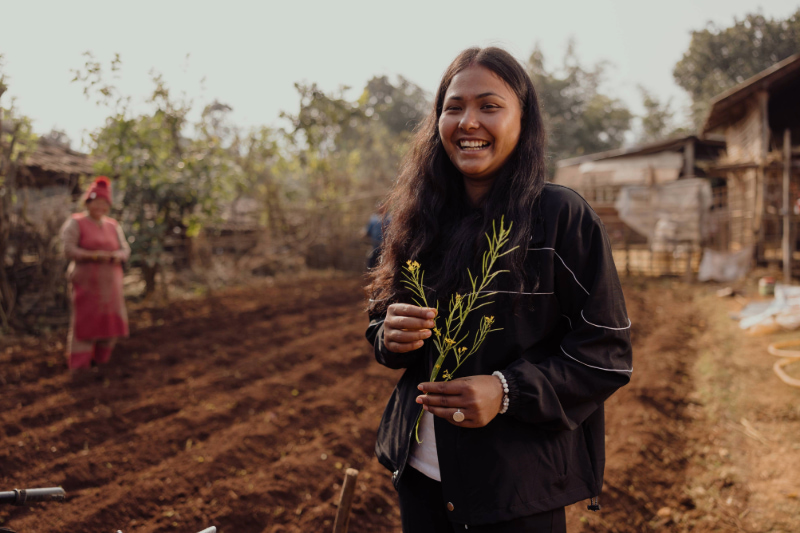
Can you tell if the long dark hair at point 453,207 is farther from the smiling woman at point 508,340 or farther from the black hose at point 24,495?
the black hose at point 24,495

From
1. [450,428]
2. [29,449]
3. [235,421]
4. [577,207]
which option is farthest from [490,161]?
[29,449]

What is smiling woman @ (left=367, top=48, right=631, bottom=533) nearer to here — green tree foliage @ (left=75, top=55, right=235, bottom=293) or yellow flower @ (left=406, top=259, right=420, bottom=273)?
yellow flower @ (left=406, top=259, right=420, bottom=273)

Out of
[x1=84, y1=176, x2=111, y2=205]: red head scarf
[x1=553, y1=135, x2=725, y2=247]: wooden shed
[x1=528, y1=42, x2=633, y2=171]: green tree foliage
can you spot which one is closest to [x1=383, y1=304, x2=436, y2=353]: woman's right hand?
[x1=84, y1=176, x2=111, y2=205]: red head scarf

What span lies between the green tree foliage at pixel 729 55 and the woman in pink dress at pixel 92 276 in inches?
711

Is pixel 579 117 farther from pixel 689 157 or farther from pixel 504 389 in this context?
pixel 504 389

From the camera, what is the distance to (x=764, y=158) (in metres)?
9.73

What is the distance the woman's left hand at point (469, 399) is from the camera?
115cm

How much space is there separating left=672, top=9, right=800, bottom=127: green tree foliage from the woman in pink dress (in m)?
18.0

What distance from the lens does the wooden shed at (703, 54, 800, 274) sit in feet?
31.1

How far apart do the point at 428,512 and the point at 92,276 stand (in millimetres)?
4814

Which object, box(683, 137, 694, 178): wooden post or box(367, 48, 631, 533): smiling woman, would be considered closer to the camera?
box(367, 48, 631, 533): smiling woman

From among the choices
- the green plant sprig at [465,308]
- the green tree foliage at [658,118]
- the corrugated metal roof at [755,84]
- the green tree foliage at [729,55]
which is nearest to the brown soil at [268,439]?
the green plant sprig at [465,308]

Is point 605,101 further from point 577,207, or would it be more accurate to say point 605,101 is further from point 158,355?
point 577,207

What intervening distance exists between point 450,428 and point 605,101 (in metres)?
31.5
